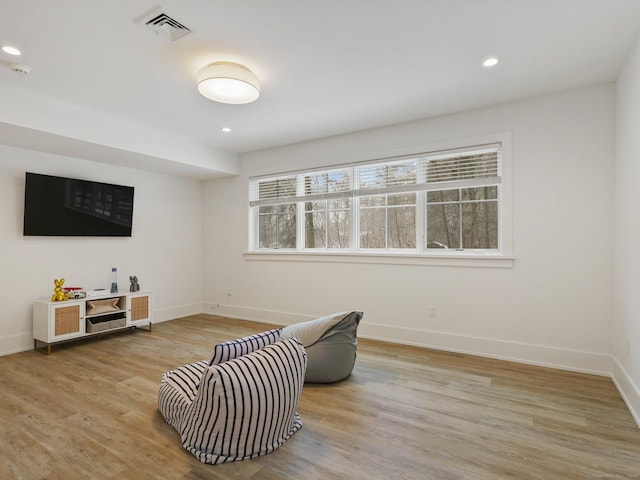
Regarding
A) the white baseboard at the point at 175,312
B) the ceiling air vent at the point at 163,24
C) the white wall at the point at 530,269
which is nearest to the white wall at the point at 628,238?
the white wall at the point at 530,269

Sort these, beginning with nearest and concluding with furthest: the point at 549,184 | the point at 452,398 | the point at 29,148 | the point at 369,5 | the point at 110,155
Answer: the point at 369,5, the point at 452,398, the point at 549,184, the point at 29,148, the point at 110,155

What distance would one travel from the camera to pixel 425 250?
164 inches

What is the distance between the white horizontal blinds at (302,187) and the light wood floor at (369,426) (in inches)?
90.8

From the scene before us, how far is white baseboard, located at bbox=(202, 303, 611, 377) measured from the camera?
3242 millimetres

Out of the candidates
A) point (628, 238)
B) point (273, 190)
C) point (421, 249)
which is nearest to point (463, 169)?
point (421, 249)

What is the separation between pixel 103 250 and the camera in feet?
A: 15.7

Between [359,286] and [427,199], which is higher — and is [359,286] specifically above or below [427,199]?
below

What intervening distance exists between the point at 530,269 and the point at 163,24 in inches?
148

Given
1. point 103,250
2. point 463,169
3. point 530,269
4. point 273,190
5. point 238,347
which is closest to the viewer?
point 238,347

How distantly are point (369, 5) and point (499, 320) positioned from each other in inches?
124

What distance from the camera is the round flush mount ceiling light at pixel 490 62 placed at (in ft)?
9.10

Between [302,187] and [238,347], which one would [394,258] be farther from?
[238,347]

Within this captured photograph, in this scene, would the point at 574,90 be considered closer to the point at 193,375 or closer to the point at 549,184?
the point at 549,184

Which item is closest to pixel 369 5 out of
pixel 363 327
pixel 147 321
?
pixel 363 327
